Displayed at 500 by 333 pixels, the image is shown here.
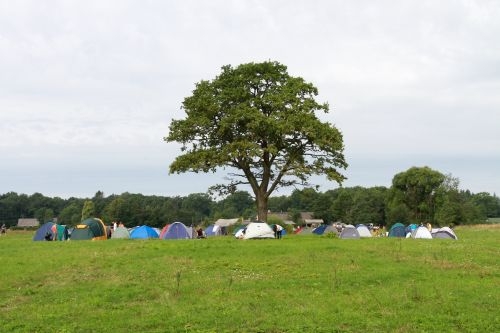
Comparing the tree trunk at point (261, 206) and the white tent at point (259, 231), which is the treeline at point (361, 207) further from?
the white tent at point (259, 231)

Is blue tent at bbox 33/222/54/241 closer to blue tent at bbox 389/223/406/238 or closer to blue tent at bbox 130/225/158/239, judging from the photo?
blue tent at bbox 130/225/158/239

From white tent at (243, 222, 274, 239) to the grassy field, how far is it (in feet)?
28.4

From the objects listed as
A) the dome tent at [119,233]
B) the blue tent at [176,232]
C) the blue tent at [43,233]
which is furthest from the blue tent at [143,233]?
the blue tent at [43,233]

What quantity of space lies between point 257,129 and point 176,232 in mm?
10758

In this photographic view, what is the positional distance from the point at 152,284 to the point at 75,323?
460 cm

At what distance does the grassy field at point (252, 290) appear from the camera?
1194 centimetres

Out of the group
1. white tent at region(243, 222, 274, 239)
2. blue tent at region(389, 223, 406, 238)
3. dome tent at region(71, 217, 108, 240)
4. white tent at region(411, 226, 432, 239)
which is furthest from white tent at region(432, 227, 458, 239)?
dome tent at region(71, 217, 108, 240)

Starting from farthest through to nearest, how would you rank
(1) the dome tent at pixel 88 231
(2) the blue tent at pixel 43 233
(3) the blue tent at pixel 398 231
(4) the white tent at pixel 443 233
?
(3) the blue tent at pixel 398 231 → (4) the white tent at pixel 443 233 → (2) the blue tent at pixel 43 233 → (1) the dome tent at pixel 88 231

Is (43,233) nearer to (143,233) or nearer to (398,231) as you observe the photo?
(143,233)

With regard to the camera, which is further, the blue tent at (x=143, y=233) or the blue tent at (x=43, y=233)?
the blue tent at (x=143, y=233)

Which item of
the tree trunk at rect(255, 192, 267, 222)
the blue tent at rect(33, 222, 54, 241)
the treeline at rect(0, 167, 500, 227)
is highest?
the treeline at rect(0, 167, 500, 227)

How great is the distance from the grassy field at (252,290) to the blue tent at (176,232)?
48.0 feet

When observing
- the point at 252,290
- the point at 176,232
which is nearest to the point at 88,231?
the point at 176,232

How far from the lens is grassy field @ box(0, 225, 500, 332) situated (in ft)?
39.2
